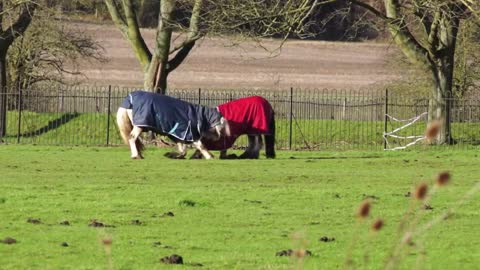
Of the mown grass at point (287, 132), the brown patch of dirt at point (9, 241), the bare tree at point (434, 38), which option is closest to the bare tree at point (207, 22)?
the bare tree at point (434, 38)

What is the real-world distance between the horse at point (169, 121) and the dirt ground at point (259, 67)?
30.6 metres

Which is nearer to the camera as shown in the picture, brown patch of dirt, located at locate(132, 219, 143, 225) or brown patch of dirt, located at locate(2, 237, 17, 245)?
brown patch of dirt, located at locate(2, 237, 17, 245)

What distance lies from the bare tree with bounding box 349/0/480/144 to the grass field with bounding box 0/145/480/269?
26.0ft

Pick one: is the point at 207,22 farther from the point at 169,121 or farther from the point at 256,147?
the point at 169,121

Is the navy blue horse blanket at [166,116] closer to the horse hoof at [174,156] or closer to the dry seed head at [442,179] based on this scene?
the horse hoof at [174,156]

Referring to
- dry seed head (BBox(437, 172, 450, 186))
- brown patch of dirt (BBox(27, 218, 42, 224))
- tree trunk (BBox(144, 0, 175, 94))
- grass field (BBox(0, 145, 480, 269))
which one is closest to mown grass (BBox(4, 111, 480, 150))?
tree trunk (BBox(144, 0, 175, 94))

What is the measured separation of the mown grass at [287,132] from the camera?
3919 centimetres

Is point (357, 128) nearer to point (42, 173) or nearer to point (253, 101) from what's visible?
point (253, 101)

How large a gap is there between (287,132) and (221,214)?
83.2 feet

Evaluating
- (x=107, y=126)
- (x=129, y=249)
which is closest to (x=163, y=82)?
(x=107, y=126)

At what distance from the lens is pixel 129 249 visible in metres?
12.0

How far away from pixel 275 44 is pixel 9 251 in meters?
70.9

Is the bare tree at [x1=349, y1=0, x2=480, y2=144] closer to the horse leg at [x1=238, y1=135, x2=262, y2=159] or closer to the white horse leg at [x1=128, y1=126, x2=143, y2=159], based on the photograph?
the horse leg at [x1=238, y1=135, x2=262, y2=159]

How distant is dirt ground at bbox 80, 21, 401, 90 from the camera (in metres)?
67.4
